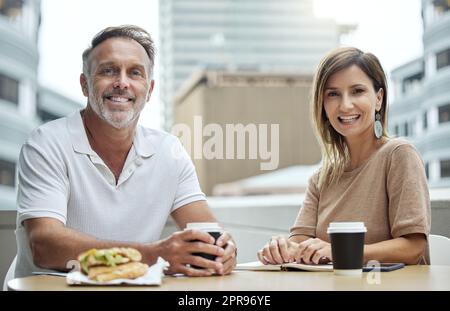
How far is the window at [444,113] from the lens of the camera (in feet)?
13.6

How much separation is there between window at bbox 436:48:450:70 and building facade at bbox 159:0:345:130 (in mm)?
4471

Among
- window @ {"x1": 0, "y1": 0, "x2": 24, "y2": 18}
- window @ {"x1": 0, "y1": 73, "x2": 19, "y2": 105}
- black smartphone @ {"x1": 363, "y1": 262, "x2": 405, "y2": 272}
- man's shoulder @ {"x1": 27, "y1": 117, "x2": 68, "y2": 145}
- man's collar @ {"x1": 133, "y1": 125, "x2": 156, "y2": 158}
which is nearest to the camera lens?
black smartphone @ {"x1": 363, "y1": 262, "x2": 405, "y2": 272}

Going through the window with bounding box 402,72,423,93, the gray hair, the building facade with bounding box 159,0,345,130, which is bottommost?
the gray hair

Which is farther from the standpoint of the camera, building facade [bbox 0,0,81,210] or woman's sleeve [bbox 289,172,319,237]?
building facade [bbox 0,0,81,210]

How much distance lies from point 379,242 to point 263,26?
11.1m

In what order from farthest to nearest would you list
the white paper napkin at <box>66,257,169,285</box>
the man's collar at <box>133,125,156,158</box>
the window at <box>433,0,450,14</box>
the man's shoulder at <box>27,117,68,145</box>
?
the window at <box>433,0,450,14</box>, the man's collar at <box>133,125,156,158</box>, the man's shoulder at <box>27,117,68,145</box>, the white paper napkin at <box>66,257,169,285</box>

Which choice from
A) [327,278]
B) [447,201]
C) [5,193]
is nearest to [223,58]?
[5,193]

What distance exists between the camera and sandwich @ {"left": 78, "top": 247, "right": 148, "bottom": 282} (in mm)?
1035

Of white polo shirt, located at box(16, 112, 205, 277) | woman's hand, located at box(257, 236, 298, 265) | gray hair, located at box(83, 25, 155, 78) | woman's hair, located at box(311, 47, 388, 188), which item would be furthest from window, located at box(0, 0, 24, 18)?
woman's hand, located at box(257, 236, 298, 265)

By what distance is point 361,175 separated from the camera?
1.66 m

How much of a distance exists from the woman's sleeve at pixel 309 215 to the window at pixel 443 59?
8.51 feet

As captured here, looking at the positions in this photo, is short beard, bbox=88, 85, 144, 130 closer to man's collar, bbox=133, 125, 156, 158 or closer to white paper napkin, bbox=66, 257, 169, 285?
man's collar, bbox=133, 125, 156, 158

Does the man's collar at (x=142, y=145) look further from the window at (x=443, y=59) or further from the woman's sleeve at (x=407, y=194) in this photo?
the window at (x=443, y=59)

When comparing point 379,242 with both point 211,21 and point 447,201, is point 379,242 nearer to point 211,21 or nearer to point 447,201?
point 447,201
